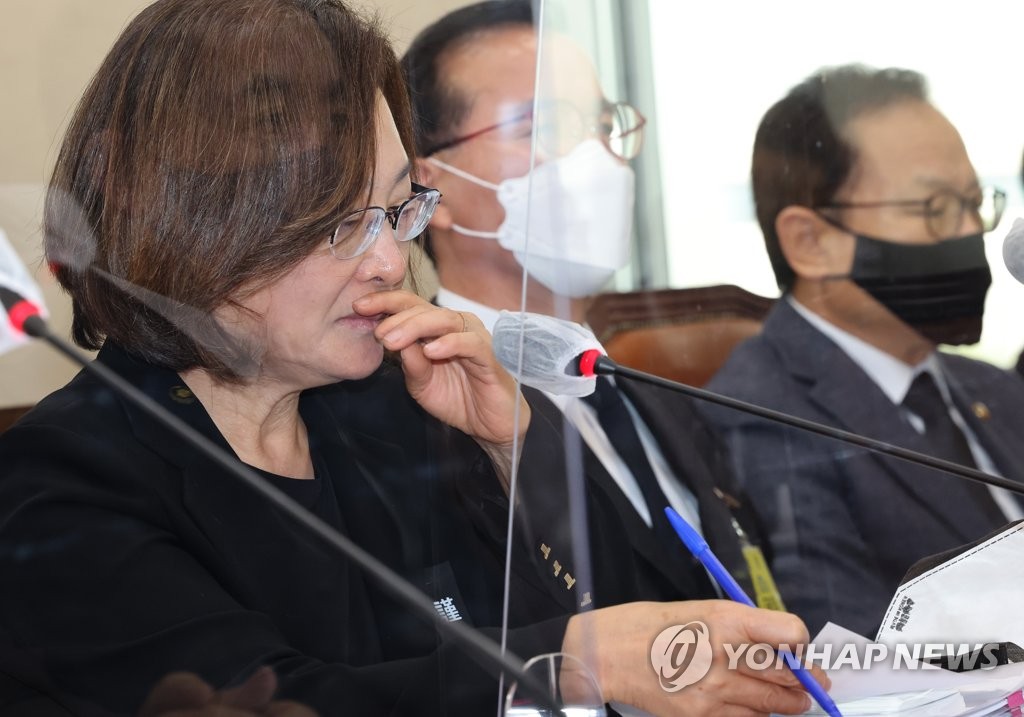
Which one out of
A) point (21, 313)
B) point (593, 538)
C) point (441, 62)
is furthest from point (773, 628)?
point (441, 62)

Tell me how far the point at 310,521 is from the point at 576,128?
1.98 ft

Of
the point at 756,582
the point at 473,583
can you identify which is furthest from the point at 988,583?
the point at 473,583

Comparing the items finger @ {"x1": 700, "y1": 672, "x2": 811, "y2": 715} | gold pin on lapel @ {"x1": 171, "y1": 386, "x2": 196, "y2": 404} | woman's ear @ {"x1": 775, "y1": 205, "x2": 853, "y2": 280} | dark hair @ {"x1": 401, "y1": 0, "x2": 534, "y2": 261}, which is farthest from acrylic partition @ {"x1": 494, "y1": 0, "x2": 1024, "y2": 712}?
gold pin on lapel @ {"x1": 171, "y1": 386, "x2": 196, "y2": 404}

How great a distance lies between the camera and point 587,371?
1.07m

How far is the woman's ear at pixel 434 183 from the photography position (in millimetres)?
1099

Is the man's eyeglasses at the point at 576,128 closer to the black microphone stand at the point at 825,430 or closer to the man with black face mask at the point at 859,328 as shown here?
the man with black face mask at the point at 859,328

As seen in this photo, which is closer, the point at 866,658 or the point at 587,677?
the point at 587,677

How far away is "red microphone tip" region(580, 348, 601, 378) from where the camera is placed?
1.06 m

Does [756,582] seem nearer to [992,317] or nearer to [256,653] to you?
[992,317]

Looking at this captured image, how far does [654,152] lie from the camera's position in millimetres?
1298

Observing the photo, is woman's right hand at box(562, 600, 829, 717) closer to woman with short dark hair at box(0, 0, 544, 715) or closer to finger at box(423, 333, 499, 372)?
woman with short dark hair at box(0, 0, 544, 715)

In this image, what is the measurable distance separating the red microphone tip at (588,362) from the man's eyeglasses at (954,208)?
1.15ft

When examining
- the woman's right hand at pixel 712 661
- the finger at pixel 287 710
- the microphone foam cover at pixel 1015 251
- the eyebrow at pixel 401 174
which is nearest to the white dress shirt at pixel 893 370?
the microphone foam cover at pixel 1015 251

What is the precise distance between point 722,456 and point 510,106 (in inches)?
18.3
